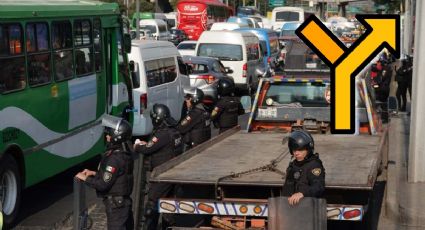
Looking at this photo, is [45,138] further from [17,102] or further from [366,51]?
[366,51]

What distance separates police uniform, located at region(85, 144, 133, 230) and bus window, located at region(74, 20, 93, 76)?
193 inches

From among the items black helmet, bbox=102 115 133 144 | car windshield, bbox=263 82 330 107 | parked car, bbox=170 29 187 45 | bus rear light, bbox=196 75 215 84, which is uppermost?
black helmet, bbox=102 115 133 144

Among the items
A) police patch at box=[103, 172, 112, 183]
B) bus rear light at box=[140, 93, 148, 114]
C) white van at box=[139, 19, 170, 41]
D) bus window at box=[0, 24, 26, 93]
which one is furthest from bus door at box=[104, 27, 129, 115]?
white van at box=[139, 19, 170, 41]

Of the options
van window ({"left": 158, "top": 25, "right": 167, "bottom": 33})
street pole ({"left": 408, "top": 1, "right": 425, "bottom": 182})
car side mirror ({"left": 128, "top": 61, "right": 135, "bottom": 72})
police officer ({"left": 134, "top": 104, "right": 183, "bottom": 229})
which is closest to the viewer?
police officer ({"left": 134, "top": 104, "right": 183, "bottom": 229})

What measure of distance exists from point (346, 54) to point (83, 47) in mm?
4142

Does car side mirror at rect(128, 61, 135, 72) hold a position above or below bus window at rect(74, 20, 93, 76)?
below

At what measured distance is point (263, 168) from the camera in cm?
789

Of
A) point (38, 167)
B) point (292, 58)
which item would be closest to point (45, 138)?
point (38, 167)

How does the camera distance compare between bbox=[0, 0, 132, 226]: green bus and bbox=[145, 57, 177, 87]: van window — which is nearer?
bbox=[0, 0, 132, 226]: green bus

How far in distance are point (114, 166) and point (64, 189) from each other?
501cm

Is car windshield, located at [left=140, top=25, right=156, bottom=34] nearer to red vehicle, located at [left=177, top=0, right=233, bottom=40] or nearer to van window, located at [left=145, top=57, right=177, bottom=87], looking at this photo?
red vehicle, located at [left=177, top=0, right=233, bottom=40]

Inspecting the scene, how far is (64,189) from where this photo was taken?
41.5ft

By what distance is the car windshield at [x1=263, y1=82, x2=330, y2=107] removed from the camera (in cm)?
1184

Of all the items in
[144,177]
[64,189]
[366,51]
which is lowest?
[64,189]
